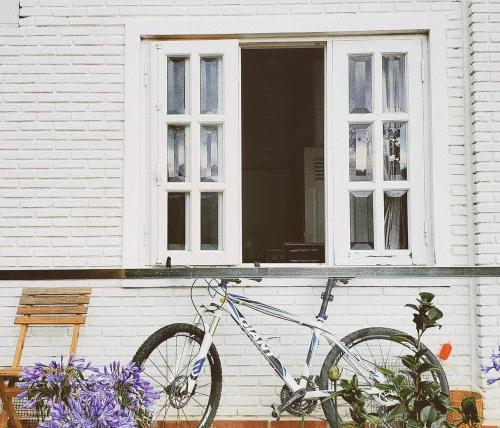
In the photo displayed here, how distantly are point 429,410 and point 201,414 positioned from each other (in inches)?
100

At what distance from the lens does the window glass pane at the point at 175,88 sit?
4.15 m

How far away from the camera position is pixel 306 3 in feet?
13.3

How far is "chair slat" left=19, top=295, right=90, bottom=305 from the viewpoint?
3936 mm

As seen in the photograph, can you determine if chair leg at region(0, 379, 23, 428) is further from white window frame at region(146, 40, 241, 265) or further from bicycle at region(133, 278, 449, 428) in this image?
white window frame at region(146, 40, 241, 265)

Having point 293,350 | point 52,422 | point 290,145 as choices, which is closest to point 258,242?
point 290,145

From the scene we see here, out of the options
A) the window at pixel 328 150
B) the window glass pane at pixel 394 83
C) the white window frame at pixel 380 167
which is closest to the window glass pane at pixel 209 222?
the window at pixel 328 150

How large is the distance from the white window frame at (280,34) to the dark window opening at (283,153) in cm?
106

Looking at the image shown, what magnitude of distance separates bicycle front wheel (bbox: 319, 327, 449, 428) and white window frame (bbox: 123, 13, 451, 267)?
1.86 feet

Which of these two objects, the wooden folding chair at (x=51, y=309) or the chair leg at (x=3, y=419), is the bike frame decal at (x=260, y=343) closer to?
the wooden folding chair at (x=51, y=309)

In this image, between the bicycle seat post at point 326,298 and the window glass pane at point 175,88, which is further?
the window glass pane at point 175,88

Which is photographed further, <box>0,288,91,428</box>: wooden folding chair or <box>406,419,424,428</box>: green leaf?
<box>0,288,91,428</box>: wooden folding chair

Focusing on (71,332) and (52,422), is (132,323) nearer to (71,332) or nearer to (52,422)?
(71,332)

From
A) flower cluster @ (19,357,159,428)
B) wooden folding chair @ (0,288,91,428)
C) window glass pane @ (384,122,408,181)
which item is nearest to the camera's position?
flower cluster @ (19,357,159,428)

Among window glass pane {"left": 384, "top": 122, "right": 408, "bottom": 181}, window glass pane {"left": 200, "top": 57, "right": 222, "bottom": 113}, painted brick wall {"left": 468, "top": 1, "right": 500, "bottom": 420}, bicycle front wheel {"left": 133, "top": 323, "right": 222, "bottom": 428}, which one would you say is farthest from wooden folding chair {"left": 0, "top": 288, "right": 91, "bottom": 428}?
painted brick wall {"left": 468, "top": 1, "right": 500, "bottom": 420}
